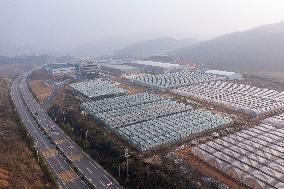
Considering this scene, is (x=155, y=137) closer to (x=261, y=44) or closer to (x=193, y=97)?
(x=193, y=97)

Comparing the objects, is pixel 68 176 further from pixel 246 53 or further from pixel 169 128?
pixel 246 53

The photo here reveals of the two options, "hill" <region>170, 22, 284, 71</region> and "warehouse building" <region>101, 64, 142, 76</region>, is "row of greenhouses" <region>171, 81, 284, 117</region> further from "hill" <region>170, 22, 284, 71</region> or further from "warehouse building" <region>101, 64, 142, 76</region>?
"hill" <region>170, 22, 284, 71</region>

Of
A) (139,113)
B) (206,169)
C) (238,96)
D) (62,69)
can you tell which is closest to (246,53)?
(238,96)

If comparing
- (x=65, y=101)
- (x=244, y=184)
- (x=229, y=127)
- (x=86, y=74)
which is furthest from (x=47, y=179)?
(x=86, y=74)

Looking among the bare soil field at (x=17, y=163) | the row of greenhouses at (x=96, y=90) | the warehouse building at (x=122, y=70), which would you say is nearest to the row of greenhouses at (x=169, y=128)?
the bare soil field at (x=17, y=163)

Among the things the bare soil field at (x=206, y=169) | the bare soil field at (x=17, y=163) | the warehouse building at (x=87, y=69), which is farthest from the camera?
the warehouse building at (x=87, y=69)

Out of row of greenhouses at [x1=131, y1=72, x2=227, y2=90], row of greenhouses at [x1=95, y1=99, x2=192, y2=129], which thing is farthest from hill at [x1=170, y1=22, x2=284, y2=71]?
row of greenhouses at [x1=95, y1=99, x2=192, y2=129]

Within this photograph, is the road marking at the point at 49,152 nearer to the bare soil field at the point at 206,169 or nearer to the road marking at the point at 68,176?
the road marking at the point at 68,176

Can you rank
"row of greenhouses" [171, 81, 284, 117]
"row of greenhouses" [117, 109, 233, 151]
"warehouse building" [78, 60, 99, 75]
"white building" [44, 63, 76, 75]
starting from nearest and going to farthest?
"row of greenhouses" [117, 109, 233, 151] < "row of greenhouses" [171, 81, 284, 117] < "warehouse building" [78, 60, 99, 75] < "white building" [44, 63, 76, 75]
